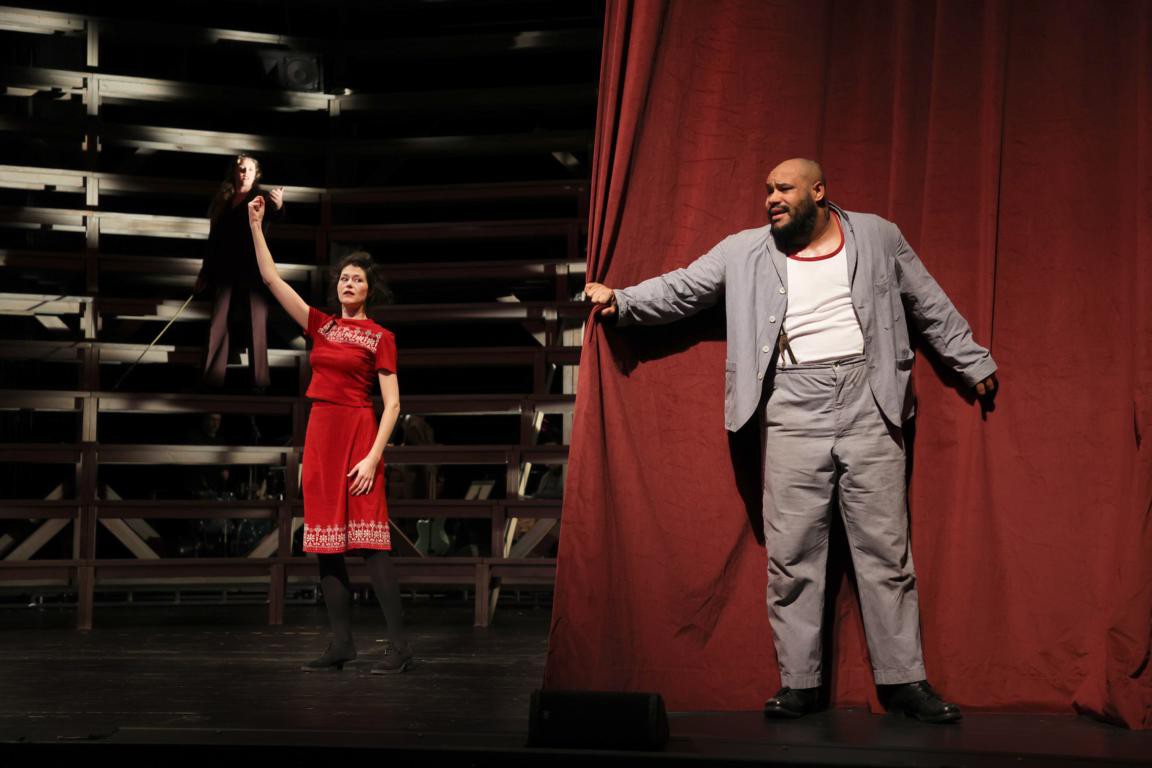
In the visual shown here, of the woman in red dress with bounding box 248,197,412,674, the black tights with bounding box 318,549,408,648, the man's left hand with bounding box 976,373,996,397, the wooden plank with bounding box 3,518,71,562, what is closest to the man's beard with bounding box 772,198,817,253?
the man's left hand with bounding box 976,373,996,397

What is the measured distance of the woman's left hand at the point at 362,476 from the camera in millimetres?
3438

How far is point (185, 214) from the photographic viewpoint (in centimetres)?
835

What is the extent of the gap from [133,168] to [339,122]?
1.38m

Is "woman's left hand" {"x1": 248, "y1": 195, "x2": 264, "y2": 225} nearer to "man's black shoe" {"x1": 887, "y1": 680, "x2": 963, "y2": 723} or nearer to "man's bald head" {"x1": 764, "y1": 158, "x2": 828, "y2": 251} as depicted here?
"man's bald head" {"x1": 764, "y1": 158, "x2": 828, "y2": 251}

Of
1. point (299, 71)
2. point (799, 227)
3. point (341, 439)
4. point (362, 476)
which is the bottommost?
point (362, 476)

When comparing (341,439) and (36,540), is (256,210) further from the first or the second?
(36,540)

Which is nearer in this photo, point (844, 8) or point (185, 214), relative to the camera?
point (844, 8)

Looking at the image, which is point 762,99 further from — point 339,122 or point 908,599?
point 339,122

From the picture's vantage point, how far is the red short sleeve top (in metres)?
3.48

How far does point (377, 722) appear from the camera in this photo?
2.58 metres

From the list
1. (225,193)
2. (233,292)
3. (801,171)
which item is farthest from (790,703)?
(233,292)

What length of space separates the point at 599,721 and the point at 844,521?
2.52ft

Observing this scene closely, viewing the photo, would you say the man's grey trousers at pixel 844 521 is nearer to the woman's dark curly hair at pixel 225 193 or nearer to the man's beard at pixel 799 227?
the man's beard at pixel 799 227

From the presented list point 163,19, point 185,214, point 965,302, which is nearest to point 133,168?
point 185,214
